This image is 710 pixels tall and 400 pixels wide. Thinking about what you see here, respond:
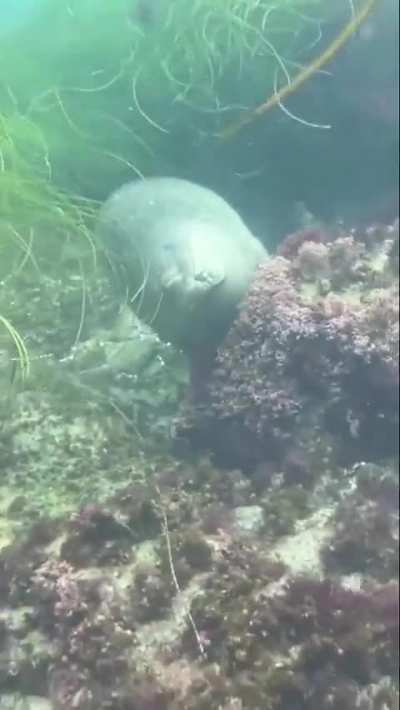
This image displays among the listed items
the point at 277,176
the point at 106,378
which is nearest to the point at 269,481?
the point at 106,378

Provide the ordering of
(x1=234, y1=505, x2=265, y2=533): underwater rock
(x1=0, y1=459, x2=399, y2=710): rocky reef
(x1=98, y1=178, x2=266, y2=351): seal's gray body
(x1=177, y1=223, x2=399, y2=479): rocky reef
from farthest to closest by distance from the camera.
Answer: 1. (x1=98, y1=178, x2=266, y2=351): seal's gray body
2. (x1=177, y1=223, x2=399, y2=479): rocky reef
3. (x1=234, y1=505, x2=265, y2=533): underwater rock
4. (x1=0, y1=459, x2=399, y2=710): rocky reef

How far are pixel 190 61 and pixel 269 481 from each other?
479cm

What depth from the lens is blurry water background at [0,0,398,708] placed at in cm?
623

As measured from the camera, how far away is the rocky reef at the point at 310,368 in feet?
18.1

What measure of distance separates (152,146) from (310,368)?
3.89 meters

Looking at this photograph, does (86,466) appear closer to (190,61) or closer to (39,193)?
(39,193)

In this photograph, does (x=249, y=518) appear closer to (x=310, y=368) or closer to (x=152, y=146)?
(x=310, y=368)

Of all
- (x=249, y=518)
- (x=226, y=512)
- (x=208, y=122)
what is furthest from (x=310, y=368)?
(x=208, y=122)

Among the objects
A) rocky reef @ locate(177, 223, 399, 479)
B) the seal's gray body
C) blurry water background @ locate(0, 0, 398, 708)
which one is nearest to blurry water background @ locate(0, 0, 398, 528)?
blurry water background @ locate(0, 0, 398, 708)

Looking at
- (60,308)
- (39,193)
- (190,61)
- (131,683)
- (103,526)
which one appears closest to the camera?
(131,683)

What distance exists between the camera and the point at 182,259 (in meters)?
5.94

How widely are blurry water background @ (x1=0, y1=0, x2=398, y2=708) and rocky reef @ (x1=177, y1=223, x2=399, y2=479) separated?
2.41 feet

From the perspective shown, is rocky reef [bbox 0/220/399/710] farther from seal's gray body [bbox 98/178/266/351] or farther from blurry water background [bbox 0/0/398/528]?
blurry water background [bbox 0/0/398/528]

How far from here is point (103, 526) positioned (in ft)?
14.6
